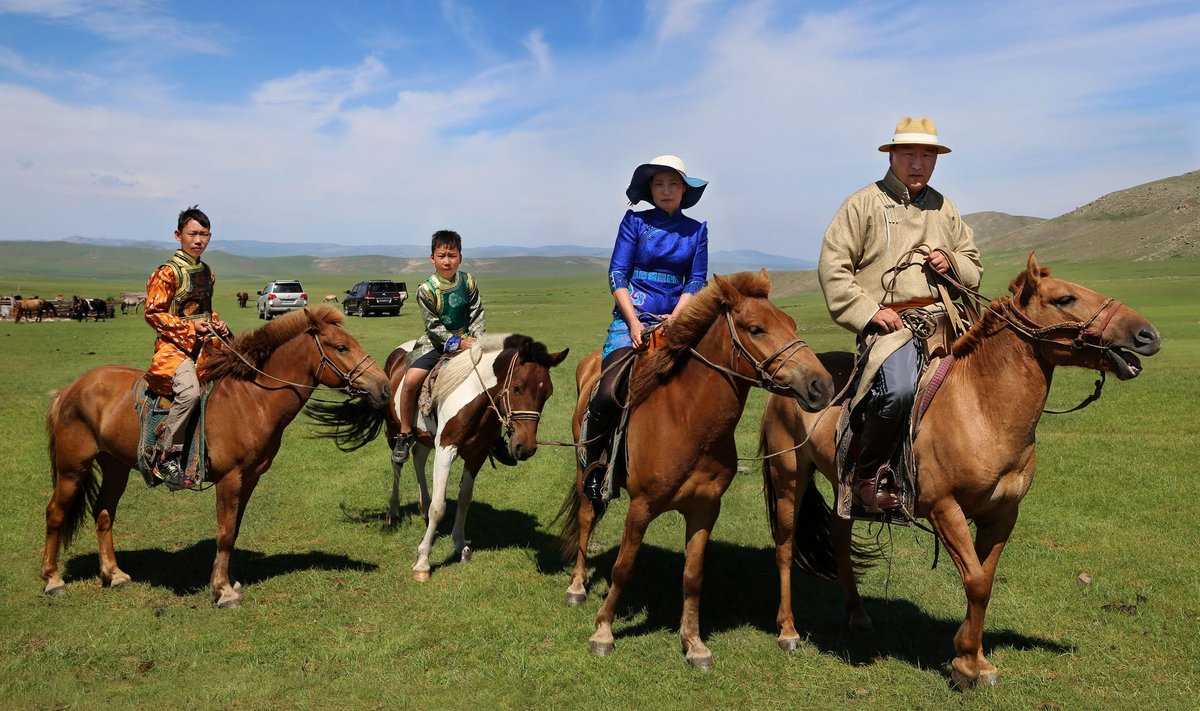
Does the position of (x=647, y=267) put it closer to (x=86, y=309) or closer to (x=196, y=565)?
(x=196, y=565)

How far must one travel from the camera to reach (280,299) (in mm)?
41406

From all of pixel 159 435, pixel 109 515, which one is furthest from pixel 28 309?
pixel 159 435

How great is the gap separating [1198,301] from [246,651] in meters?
39.5

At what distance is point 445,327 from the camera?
8.13 m

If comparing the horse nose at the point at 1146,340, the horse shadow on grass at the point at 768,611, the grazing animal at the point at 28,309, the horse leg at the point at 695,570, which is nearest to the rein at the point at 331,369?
the horse shadow on grass at the point at 768,611

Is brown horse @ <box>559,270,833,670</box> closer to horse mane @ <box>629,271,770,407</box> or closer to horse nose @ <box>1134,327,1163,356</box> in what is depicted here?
horse mane @ <box>629,271,770,407</box>

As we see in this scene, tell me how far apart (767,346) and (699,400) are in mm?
671

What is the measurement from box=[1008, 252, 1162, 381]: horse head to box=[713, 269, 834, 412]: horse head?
1321 mm

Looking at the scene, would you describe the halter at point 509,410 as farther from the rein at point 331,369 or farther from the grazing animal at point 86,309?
the grazing animal at point 86,309

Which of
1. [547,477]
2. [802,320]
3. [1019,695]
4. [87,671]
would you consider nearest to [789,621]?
[1019,695]

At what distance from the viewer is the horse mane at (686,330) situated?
5.02 metres

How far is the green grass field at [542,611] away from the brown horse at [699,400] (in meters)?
0.68

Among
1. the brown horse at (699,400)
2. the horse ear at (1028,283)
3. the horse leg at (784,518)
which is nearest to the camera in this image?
the horse ear at (1028,283)

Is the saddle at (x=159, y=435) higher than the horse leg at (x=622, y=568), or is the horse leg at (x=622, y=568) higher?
the saddle at (x=159, y=435)
